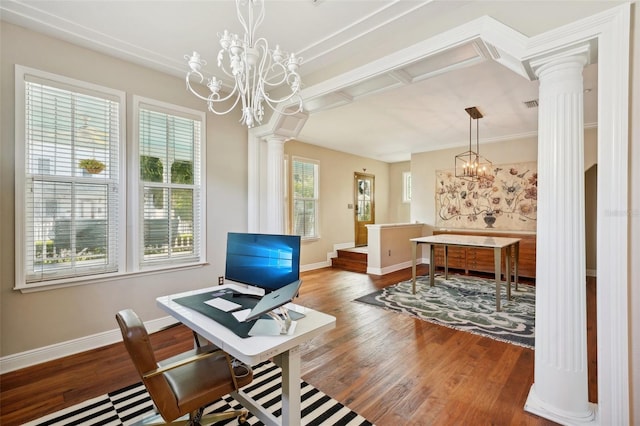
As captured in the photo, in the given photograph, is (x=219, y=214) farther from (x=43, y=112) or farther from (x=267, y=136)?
(x=43, y=112)

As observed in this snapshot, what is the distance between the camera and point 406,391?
6.85 feet

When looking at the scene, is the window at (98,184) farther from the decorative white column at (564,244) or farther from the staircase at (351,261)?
the staircase at (351,261)

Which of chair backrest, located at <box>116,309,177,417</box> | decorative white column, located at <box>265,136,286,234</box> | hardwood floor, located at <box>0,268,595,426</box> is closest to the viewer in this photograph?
chair backrest, located at <box>116,309,177,417</box>

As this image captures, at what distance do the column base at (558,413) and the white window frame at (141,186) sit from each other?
3.22m

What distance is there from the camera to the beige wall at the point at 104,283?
2.29 metres

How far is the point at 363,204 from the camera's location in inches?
321

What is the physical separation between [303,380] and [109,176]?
8.46ft

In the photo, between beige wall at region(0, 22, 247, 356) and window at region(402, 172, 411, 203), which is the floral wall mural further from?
beige wall at region(0, 22, 247, 356)

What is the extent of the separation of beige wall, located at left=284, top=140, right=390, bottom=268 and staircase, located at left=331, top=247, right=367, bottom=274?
29cm

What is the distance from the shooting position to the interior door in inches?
311

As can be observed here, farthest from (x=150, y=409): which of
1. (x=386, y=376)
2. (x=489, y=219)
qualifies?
(x=489, y=219)

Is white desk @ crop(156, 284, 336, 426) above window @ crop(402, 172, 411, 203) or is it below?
below

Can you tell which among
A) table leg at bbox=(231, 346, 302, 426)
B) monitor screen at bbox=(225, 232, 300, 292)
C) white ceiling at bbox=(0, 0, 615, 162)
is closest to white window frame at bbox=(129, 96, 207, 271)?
white ceiling at bbox=(0, 0, 615, 162)

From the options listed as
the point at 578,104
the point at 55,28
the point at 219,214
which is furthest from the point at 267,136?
the point at 578,104
